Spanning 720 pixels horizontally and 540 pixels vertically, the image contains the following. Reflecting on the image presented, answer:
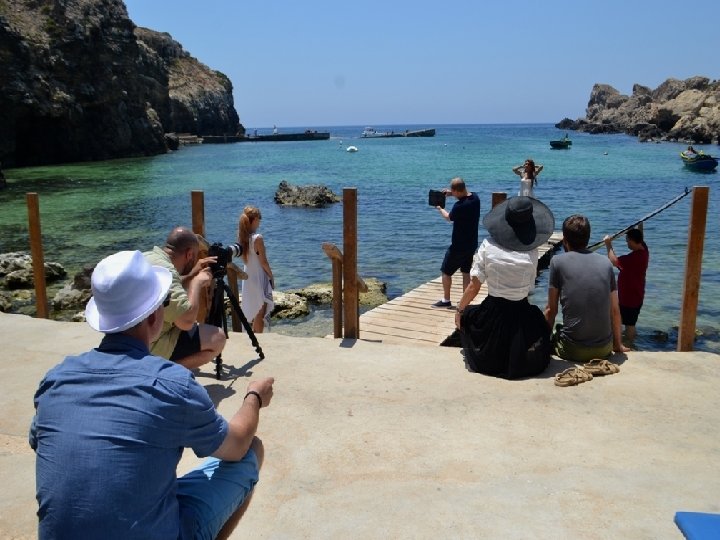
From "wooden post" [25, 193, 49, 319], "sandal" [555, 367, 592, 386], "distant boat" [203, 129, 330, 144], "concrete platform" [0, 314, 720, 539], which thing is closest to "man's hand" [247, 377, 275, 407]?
"concrete platform" [0, 314, 720, 539]

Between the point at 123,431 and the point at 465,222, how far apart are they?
22.8 ft

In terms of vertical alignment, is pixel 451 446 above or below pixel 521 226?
below

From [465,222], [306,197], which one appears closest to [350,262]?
[465,222]

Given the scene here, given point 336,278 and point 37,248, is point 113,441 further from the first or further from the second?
point 37,248

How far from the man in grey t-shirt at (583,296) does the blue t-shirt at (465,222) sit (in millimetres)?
2782

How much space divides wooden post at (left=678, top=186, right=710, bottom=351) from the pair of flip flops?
49.6 inches

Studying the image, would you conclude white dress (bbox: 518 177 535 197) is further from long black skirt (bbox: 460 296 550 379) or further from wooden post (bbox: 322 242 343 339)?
long black skirt (bbox: 460 296 550 379)

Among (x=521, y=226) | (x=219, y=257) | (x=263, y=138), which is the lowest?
(x=219, y=257)

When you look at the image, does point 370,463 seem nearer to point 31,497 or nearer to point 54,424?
point 31,497

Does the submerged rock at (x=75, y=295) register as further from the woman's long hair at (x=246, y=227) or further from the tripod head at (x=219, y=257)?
the tripod head at (x=219, y=257)

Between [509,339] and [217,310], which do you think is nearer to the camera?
[509,339]

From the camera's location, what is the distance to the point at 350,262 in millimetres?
7031

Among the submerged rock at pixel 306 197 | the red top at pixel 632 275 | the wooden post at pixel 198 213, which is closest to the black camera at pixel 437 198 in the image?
the red top at pixel 632 275

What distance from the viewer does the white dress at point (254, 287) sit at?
284 inches
